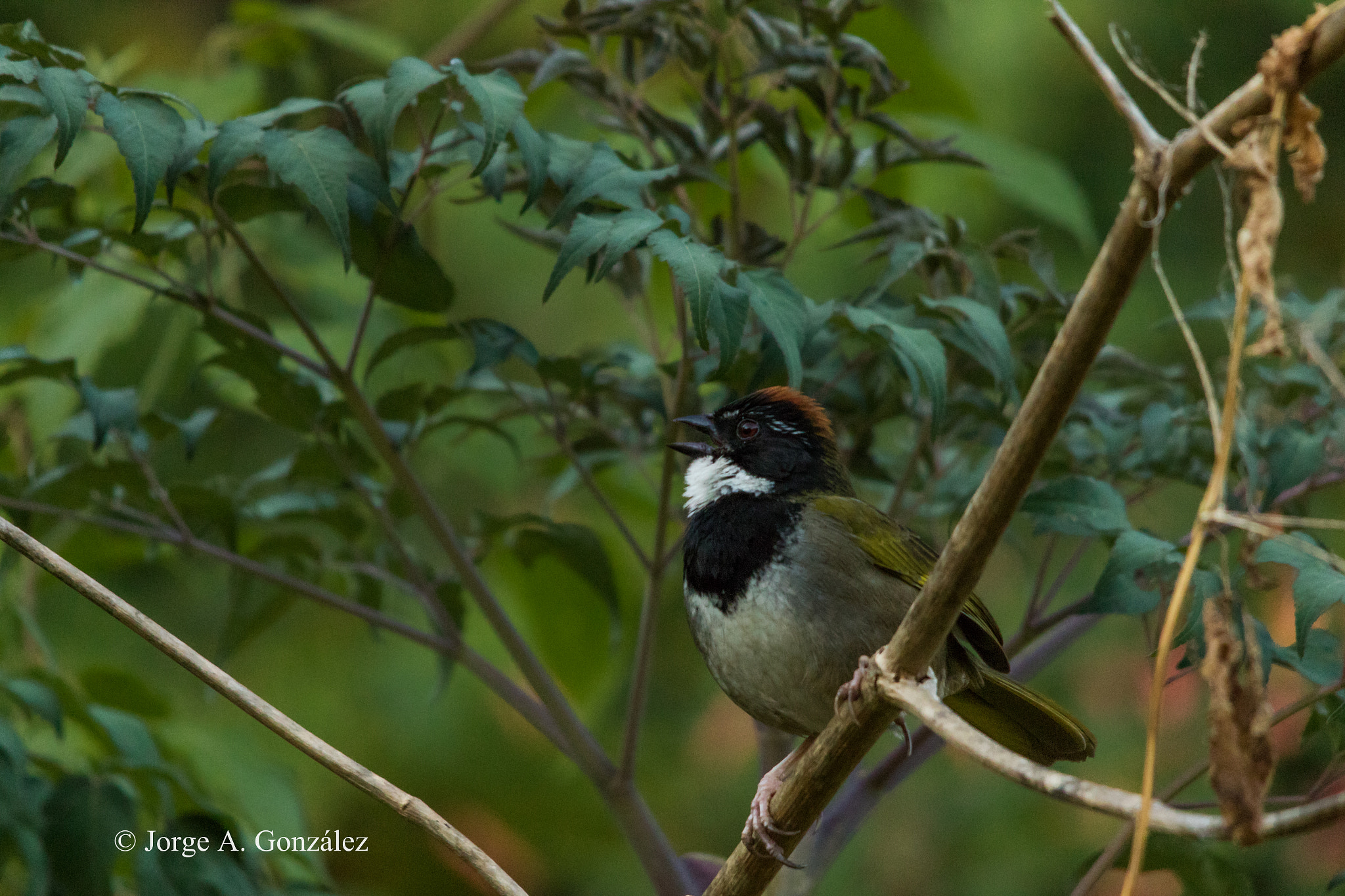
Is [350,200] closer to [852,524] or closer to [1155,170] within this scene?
[852,524]

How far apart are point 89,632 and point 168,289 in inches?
96.7

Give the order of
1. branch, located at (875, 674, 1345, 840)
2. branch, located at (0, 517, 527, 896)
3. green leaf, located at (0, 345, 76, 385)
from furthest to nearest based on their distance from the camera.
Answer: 1. green leaf, located at (0, 345, 76, 385)
2. branch, located at (0, 517, 527, 896)
3. branch, located at (875, 674, 1345, 840)

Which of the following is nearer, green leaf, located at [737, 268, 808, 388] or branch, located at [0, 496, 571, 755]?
green leaf, located at [737, 268, 808, 388]

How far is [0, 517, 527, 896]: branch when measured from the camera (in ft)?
5.31

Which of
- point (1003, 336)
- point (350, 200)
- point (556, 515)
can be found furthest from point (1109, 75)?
point (556, 515)

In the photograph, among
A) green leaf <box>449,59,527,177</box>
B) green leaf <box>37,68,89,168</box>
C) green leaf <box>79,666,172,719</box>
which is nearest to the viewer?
green leaf <box>37,68,89,168</box>

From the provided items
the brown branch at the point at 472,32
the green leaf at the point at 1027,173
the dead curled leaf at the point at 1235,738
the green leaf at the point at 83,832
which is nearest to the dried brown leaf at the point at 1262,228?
the dead curled leaf at the point at 1235,738

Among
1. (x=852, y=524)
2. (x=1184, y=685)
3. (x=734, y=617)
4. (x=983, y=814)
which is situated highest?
(x=852, y=524)

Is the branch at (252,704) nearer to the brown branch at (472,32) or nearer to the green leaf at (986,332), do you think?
the green leaf at (986,332)

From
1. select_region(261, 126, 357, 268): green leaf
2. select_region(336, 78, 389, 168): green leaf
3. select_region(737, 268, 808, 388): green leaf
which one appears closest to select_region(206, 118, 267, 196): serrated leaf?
select_region(261, 126, 357, 268): green leaf

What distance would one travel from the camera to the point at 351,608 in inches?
95.1

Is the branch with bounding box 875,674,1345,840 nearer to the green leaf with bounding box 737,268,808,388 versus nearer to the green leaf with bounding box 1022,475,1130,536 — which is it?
the green leaf with bounding box 737,268,808,388

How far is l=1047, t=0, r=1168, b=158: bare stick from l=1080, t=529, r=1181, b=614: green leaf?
1043 mm

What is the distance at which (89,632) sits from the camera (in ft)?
13.8
